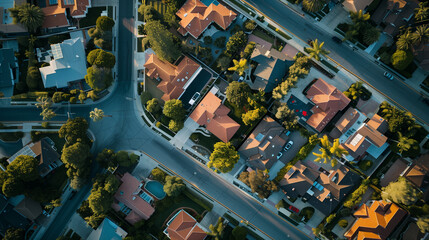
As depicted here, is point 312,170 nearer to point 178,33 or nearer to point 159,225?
point 159,225

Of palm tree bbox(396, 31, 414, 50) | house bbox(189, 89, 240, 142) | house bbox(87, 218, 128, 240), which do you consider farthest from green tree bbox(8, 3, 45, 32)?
palm tree bbox(396, 31, 414, 50)

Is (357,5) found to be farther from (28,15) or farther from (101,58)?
(28,15)

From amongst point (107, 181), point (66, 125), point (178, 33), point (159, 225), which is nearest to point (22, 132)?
point (66, 125)

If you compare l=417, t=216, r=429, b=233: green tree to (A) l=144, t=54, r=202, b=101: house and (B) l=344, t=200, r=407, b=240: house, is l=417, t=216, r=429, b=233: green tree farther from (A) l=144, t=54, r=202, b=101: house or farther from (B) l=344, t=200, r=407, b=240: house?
(A) l=144, t=54, r=202, b=101: house

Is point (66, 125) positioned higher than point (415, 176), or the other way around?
point (415, 176)

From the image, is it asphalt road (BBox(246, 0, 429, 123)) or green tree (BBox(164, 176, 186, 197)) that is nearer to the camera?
green tree (BBox(164, 176, 186, 197))

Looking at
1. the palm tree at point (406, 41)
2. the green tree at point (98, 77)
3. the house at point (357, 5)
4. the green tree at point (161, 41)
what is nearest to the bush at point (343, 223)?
the palm tree at point (406, 41)
